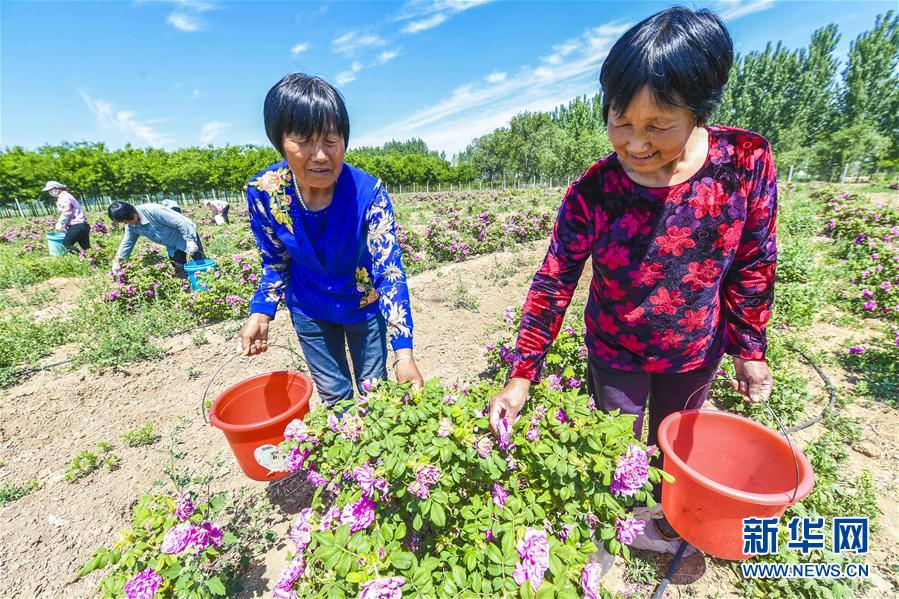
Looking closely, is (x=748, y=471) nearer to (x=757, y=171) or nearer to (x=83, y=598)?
(x=757, y=171)

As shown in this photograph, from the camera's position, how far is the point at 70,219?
7824 mm

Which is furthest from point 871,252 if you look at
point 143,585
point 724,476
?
point 143,585

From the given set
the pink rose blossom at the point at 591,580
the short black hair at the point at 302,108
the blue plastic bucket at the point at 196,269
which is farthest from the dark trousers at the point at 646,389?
the blue plastic bucket at the point at 196,269

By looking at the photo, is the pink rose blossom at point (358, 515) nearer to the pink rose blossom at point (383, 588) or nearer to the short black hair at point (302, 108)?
the pink rose blossom at point (383, 588)

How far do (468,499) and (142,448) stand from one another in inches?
114

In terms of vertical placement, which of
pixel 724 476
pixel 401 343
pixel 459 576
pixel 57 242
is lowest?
pixel 724 476

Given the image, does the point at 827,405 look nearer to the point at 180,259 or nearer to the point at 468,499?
the point at 468,499

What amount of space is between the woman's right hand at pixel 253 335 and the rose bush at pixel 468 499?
2.27ft

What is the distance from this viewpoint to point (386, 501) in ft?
4.24

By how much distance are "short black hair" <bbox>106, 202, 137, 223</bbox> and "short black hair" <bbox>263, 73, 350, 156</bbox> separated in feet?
16.7

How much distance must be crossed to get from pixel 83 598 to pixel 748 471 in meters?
3.13

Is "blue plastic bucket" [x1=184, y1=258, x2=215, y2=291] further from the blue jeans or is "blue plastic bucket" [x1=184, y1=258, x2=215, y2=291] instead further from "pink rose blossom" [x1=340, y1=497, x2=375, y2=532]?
"pink rose blossom" [x1=340, y1=497, x2=375, y2=532]

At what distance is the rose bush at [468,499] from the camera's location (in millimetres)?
1107

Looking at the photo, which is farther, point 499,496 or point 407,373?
point 407,373
